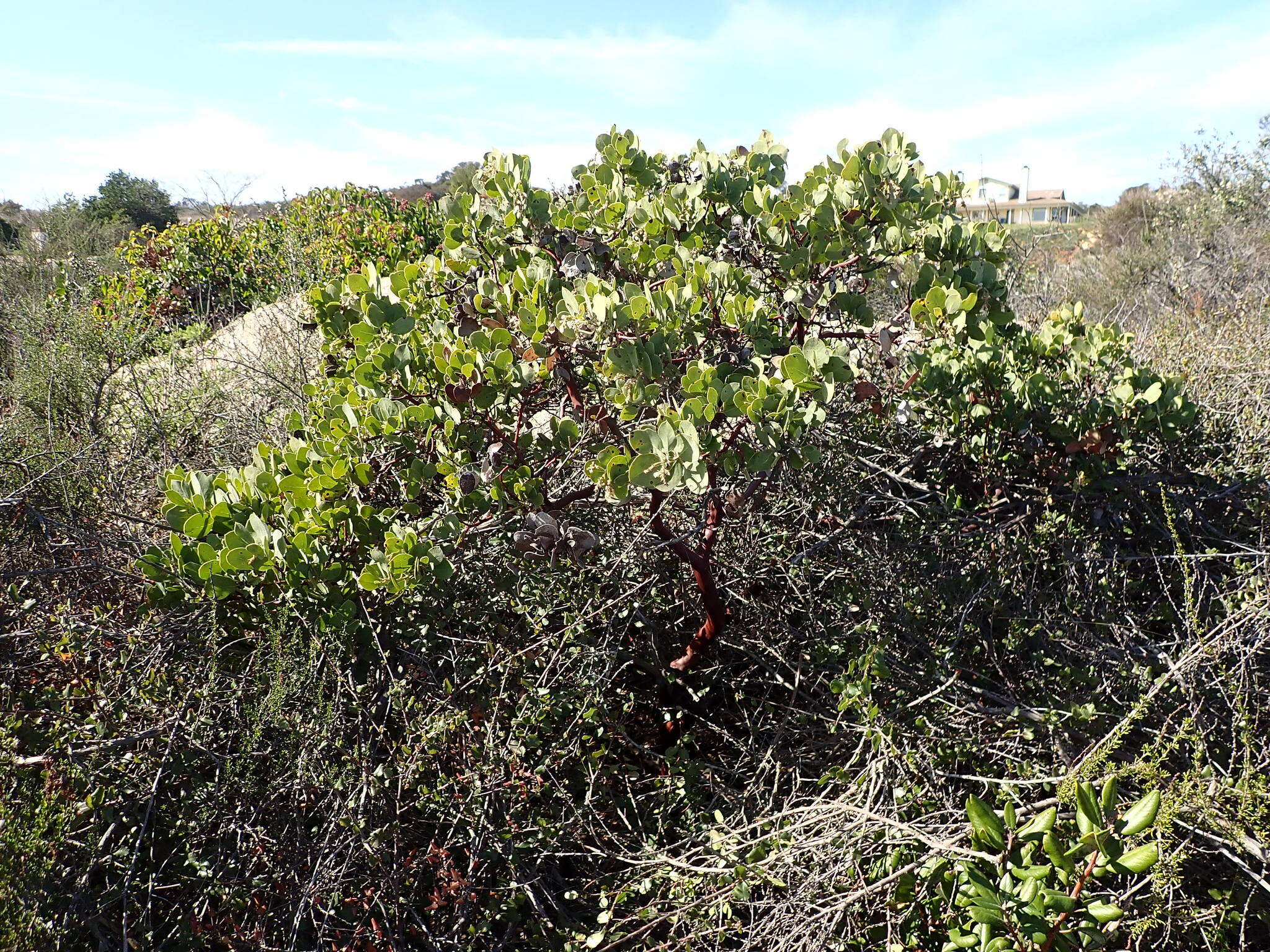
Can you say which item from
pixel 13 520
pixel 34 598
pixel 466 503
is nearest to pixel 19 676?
pixel 34 598

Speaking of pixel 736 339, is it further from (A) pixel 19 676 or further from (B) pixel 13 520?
(B) pixel 13 520

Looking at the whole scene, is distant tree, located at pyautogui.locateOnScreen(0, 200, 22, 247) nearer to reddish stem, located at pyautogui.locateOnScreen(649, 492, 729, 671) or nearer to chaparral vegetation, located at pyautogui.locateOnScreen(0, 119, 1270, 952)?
chaparral vegetation, located at pyautogui.locateOnScreen(0, 119, 1270, 952)

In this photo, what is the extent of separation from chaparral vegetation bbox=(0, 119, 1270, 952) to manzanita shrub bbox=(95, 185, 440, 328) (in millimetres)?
4672

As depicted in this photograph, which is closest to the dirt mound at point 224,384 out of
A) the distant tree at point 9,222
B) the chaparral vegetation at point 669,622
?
the chaparral vegetation at point 669,622

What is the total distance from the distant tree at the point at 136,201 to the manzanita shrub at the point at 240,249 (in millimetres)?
A: 10900

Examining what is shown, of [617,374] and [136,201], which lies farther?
[136,201]

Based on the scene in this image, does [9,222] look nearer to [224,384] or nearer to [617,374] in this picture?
[224,384]

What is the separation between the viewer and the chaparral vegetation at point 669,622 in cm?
199

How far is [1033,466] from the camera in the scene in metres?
2.92

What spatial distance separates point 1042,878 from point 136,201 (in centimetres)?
2400

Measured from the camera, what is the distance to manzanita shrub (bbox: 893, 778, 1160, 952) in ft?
5.39

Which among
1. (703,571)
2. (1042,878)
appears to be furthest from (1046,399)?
(1042,878)

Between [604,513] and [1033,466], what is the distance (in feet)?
4.78

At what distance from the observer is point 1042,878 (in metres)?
1.72
